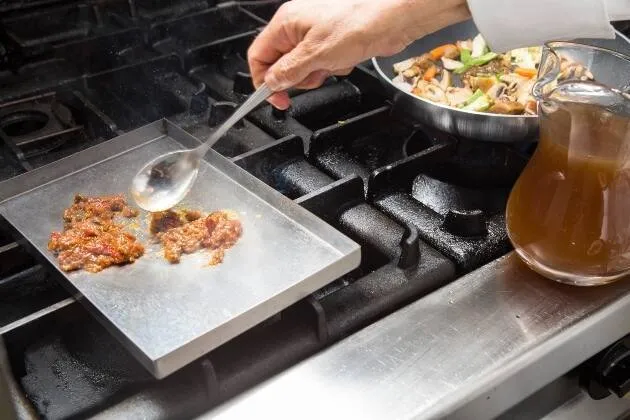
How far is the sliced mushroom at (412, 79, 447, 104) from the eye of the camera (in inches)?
44.3

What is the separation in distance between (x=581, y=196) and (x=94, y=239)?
0.56 meters

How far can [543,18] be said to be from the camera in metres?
0.85

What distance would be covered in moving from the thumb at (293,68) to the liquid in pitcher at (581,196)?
0.29 meters

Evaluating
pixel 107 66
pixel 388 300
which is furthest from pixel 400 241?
pixel 107 66

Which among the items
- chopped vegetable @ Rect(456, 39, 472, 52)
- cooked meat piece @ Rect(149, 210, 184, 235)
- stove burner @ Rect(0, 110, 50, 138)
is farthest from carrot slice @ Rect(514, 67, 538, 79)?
stove burner @ Rect(0, 110, 50, 138)

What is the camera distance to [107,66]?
1254 millimetres

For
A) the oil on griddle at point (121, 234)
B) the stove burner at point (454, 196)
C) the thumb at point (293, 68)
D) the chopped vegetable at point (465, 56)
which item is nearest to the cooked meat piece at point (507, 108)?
the stove burner at point (454, 196)

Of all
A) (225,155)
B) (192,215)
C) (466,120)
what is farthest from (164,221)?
(466,120)

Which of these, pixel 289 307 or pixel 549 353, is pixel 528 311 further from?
pixel 289 307

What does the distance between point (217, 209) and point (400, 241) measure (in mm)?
241

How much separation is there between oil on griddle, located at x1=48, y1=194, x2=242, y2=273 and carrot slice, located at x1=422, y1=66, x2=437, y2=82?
47 cm

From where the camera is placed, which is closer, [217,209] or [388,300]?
[388,300]

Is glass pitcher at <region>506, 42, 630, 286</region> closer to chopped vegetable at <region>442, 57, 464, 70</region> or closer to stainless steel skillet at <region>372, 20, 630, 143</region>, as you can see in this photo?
stainless steel skillet at <region>372, 20, 630, 143</region>

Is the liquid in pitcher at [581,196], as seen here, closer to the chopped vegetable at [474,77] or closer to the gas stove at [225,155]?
the gas stove at [225,155]
